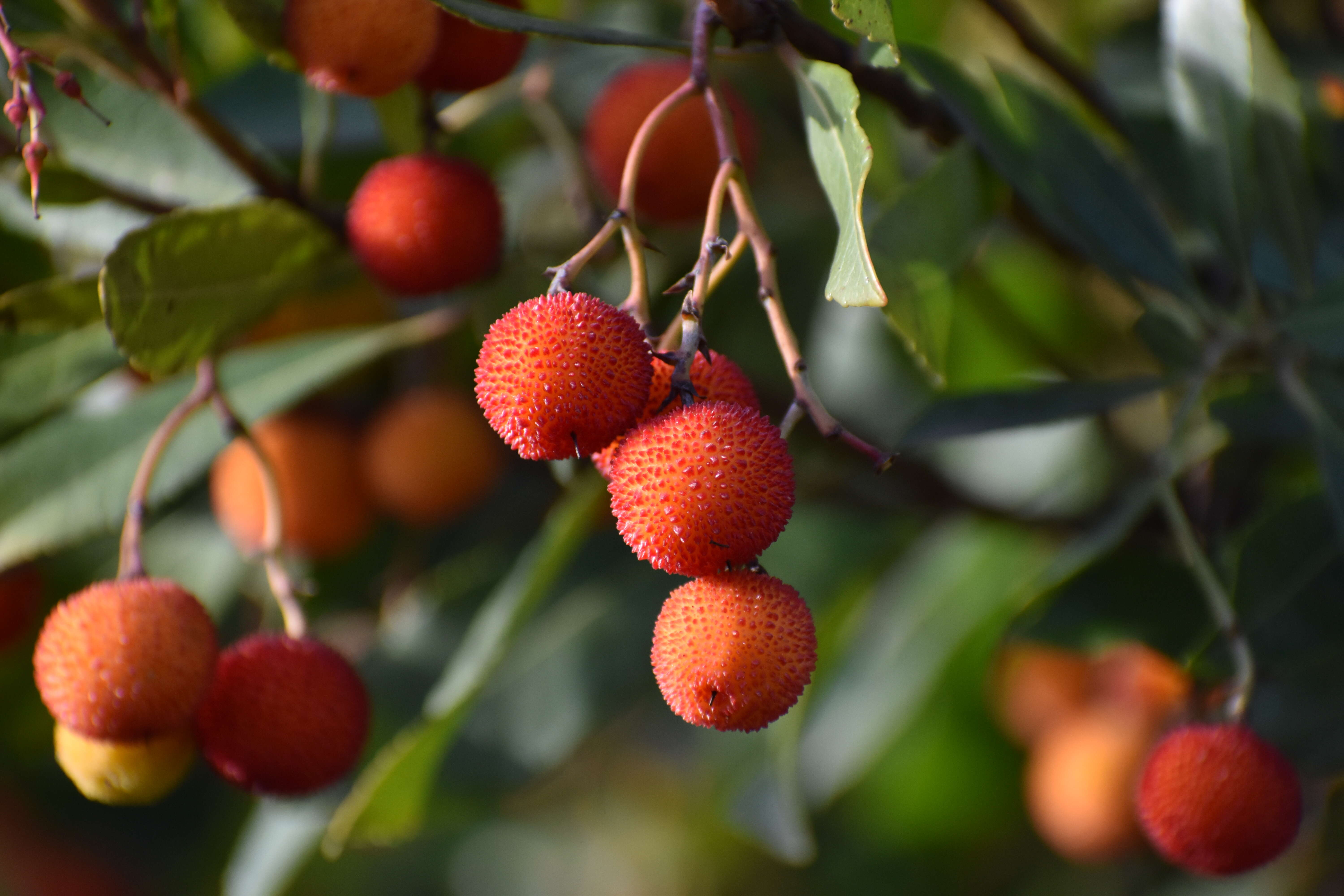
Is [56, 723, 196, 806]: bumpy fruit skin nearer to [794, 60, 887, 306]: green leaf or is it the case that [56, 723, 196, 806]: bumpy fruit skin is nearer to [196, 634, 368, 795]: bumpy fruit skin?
[196, 634, 368, 795]: bumpy fruit skin

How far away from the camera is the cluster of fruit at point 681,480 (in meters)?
0.56

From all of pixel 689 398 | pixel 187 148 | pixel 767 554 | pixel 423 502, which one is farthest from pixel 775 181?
pixel 689 398

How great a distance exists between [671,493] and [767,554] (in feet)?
2.65

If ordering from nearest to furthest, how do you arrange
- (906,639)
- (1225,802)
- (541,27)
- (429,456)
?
(541,27) → (1225,802) → (429,456) → (906,639)

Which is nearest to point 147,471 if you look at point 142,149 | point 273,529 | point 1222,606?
point 273,529

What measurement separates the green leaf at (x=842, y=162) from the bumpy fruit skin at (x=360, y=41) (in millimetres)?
245

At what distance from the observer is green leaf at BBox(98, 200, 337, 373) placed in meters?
0.73

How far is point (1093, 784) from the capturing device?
122cm

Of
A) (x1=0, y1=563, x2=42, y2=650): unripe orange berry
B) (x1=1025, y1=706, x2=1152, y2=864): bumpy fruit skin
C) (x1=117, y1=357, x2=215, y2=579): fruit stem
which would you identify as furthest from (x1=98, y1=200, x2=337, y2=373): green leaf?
(x1=1025, y1=706, x2=1152, y2=864): bumpy fruit skin

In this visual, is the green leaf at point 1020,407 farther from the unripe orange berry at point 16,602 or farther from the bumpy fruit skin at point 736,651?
the unripe orange berry at point 16,602

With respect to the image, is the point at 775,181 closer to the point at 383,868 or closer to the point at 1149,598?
the point at 1149,598

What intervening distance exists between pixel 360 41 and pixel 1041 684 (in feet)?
3.67

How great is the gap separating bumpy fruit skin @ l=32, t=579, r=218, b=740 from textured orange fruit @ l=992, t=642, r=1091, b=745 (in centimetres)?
95

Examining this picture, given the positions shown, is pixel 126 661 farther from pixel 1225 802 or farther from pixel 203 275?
pixel 1225 802
